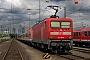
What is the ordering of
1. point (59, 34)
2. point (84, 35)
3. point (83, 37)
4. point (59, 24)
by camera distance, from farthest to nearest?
point (83, 37) < point (84, 35) < point (59, 24) < point (59, 34)

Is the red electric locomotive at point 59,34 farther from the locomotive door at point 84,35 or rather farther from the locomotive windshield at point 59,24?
the locomotive door at point 84,35

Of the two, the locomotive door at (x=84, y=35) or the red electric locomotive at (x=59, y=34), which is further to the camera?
the locomotive door at (x=84, y=35)

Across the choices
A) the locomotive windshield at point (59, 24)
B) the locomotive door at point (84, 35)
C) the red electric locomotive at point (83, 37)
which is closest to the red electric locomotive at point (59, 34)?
the locomotive windshield at point (59, 24)

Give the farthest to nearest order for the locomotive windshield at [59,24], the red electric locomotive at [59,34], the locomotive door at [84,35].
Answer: the locomotive door at [84,35] → the locomotive windshield at [59,24] → the red electric locomotive at [59,34]

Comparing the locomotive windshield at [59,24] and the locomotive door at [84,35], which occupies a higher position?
the locomotive windshield at [59,24]

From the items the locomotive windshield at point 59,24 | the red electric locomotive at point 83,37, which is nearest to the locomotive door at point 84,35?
the red electric locomotive at point 83,37

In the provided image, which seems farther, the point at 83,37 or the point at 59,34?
the point at 83,37

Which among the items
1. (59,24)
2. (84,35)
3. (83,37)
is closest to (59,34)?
(59,24)

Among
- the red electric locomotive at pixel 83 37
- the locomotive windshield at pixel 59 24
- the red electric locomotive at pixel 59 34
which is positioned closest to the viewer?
the red electric locomotive at pixel 59 34

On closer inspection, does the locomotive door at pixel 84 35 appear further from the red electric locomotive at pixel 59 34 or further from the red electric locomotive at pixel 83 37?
the red electric locomotive at pixel 59 34

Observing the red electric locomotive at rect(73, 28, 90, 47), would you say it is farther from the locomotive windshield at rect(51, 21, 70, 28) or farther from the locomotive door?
the locomotive windshield at rect(51, 21, 70, 28)

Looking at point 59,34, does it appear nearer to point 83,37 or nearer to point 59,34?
point 59,34

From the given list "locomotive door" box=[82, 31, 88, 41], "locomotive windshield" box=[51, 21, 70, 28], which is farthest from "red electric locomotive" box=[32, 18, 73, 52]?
"locomotive door" box=[82, 31, 88, 41]

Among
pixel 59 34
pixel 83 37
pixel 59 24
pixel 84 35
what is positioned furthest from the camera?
pixel 83 37
